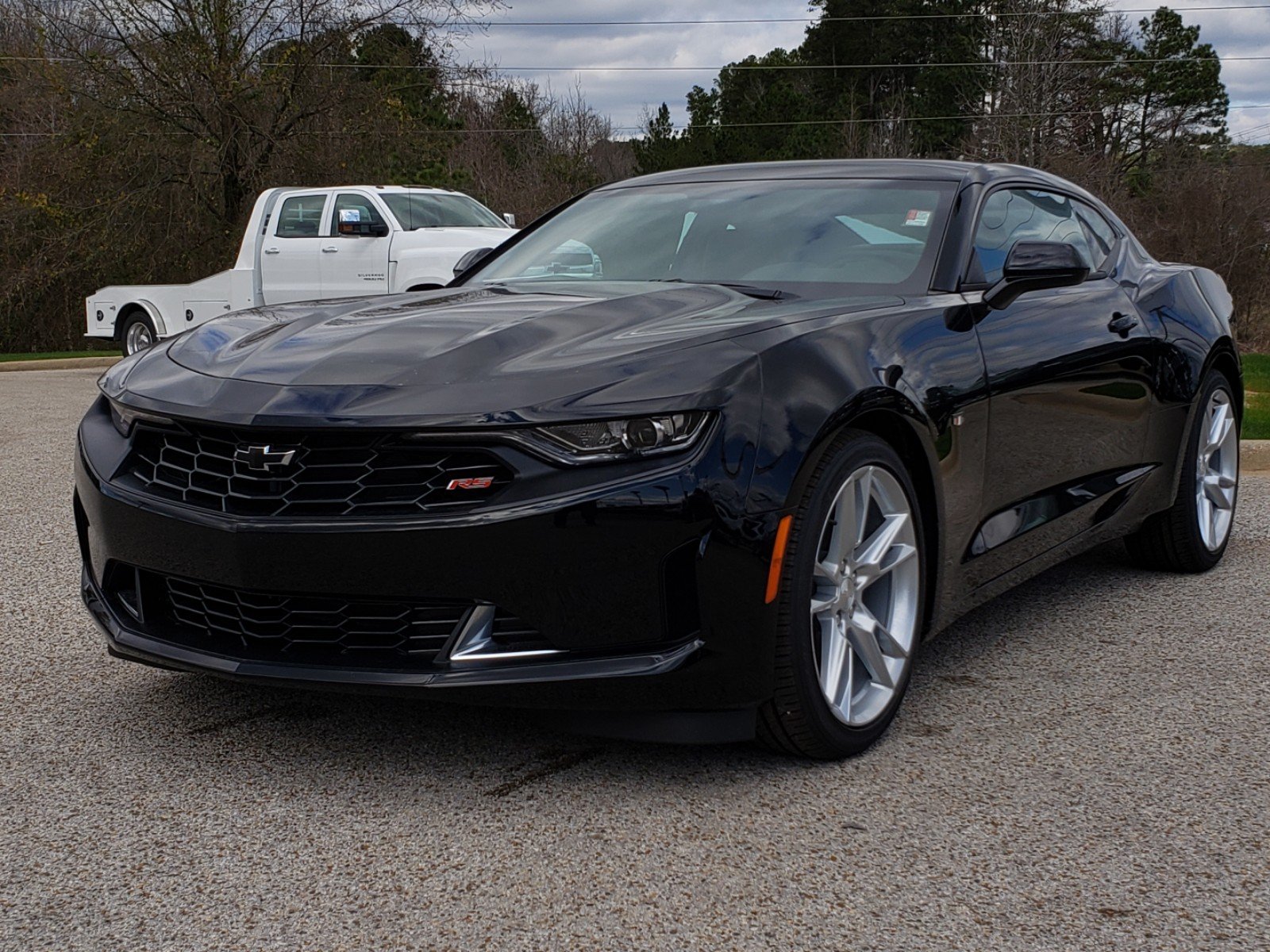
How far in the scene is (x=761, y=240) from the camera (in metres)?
4.30

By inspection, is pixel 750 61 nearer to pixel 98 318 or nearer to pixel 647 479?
pixel 98 318

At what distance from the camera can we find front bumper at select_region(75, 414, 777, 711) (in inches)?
111

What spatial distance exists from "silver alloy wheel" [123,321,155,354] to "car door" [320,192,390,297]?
3.49m

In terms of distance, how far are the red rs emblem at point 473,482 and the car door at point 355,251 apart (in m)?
10.6

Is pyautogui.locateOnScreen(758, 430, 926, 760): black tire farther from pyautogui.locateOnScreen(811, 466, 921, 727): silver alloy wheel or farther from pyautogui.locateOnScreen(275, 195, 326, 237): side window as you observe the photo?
pyautogui.locateOnScreen(275, 195, 326, 237): side window

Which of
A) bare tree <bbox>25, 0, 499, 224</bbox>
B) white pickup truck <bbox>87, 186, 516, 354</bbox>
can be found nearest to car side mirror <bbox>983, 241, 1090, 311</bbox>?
white pickup truck <bbox>87, 186, 516, 354</bbox>

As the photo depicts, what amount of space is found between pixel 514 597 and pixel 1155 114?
54.8 metres

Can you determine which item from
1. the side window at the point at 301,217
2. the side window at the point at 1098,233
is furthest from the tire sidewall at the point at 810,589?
the side window at the point at 301,217

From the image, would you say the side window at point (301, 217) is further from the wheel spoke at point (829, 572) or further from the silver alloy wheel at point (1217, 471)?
the wheel spoke at point (829, 572)

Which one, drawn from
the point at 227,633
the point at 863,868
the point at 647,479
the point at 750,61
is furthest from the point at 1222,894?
the point at 750,61

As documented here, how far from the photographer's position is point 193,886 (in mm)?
2617

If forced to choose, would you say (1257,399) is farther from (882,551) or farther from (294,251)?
(294,251)

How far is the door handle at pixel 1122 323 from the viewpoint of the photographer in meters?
4.62

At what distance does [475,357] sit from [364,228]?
34.9ft
